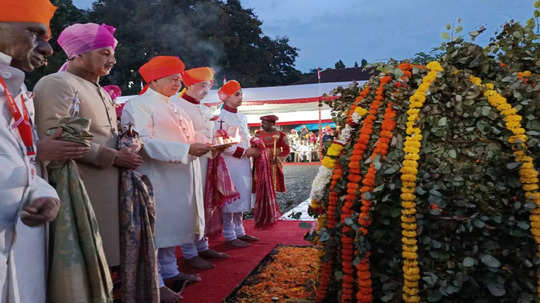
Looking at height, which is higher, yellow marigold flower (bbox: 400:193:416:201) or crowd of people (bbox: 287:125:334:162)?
crowd of people (bbox: 287:125:334:162)

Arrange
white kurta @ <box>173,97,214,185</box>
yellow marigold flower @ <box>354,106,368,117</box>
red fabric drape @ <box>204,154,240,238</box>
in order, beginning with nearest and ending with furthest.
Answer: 1. yellow marigold flower @ <box>354,106,368,117</box>
2. white kurta @ <box>173,97,214,185</box>
3. red fabric drape @ <box>204,154,240,238</box>

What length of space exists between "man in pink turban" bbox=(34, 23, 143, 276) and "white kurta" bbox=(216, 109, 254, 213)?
215 cm

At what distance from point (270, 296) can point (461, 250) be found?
150 centimetres

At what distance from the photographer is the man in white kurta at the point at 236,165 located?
4504 mm

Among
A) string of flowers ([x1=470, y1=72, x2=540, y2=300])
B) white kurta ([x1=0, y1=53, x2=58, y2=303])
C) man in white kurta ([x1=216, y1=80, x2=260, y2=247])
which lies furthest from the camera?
man in white kurta ([x1=216, y1=80, x2=260, y2=247])

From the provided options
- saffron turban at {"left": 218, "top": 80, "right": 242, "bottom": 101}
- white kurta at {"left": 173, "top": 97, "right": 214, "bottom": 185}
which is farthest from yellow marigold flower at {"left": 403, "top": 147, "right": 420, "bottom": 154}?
saffron turban at {"left": 218, "top": 80, "right": 242, "bottom": 101}

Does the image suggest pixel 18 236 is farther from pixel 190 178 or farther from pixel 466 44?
pixel 466 44

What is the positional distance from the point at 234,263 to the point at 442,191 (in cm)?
249

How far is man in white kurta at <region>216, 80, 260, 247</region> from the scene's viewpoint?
4.50 m

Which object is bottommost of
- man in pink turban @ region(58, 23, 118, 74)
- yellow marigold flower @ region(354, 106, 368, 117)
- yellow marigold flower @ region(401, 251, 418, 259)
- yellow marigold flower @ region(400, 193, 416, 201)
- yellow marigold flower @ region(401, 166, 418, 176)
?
yellow marigold flower @ region(401, 251, 418, 259)

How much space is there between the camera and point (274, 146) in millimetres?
5520

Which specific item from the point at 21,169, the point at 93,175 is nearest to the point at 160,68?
the point at 93,175

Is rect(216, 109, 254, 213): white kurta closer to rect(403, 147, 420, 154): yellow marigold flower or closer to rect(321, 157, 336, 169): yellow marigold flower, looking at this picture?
rect(321, 157, 336, 169): yellow marigold flower

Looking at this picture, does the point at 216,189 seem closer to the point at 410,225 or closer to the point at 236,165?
the point at 236,165
